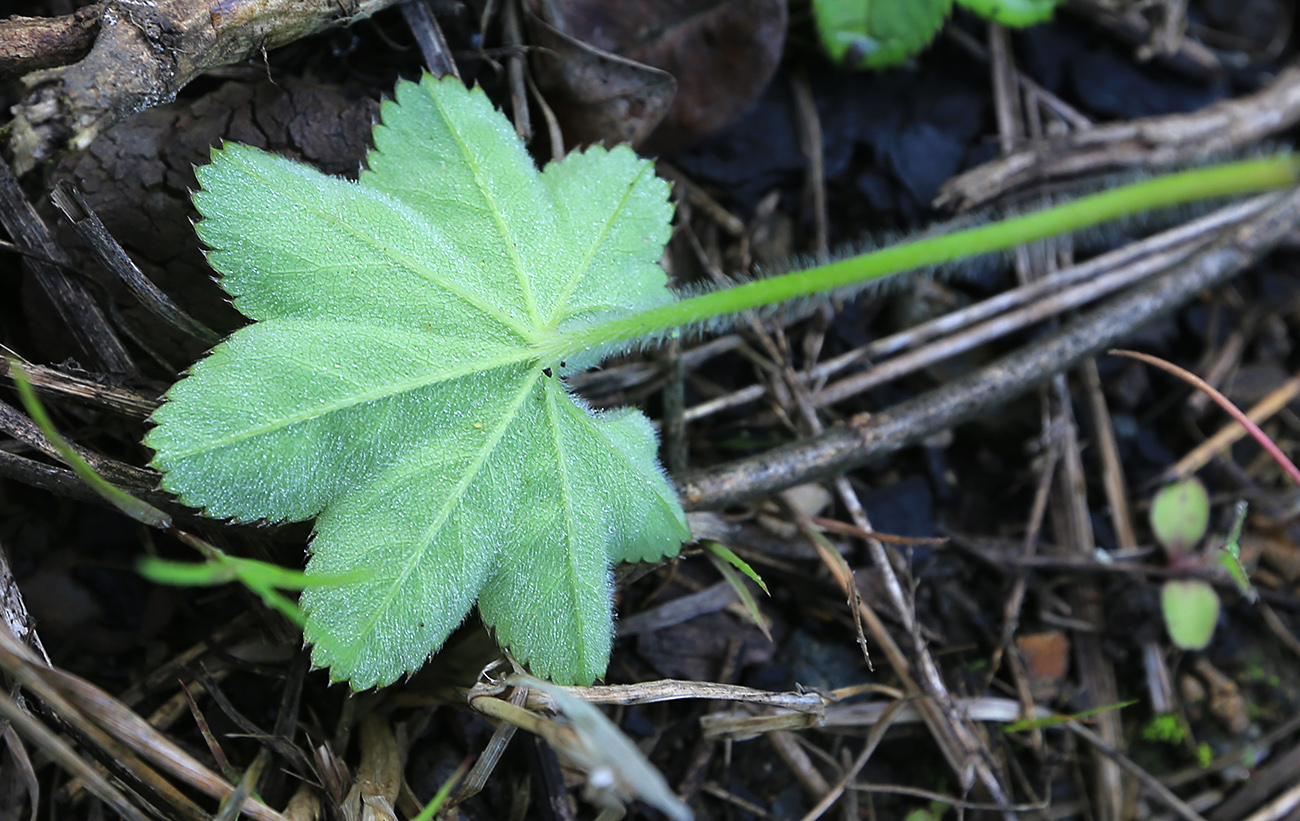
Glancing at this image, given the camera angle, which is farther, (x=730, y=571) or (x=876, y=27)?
(x=876, y=27)

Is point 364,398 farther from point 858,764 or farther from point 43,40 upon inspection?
point 858,764

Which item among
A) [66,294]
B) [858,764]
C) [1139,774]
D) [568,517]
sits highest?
[66,294]

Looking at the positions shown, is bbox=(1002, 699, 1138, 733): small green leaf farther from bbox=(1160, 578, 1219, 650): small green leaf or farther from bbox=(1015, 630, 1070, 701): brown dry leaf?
bbox=(1160, 578, 1219, 650): small green leaf

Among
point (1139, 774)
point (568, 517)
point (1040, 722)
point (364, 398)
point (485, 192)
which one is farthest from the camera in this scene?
point (1139, 774)

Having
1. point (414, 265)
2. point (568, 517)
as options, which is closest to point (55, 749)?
point (568, 517)

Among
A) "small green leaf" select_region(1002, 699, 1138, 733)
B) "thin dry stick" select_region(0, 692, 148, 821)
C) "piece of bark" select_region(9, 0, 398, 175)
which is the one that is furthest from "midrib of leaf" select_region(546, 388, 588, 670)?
"small green leaf" select_region(1002, 699, 1138, 733)

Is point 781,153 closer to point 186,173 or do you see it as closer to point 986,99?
point 986,99
